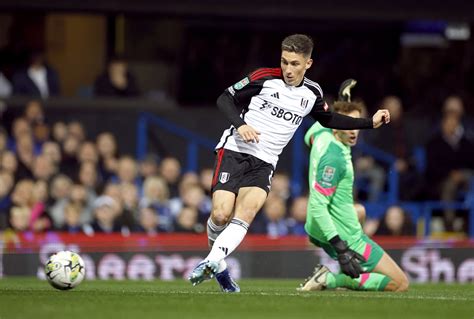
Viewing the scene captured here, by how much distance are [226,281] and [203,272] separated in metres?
0.77

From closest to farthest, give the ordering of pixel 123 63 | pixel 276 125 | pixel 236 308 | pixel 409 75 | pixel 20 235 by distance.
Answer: pixel 236 308 → pixel 276 125 → pixel 20 235 → pixel 123 63 → pixel 409 75

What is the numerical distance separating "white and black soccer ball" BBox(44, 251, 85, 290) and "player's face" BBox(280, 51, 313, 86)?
240 cm

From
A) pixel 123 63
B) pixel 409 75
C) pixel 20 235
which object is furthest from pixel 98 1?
pixel 409 75

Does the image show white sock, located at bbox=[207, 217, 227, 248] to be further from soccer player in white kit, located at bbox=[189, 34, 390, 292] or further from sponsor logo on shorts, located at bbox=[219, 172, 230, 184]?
sponsor logo on shorts, located at bbox=[219, 172, 230, 184]

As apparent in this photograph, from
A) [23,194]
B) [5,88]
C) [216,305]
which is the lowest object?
[216,305]

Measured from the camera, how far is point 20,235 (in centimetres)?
1628

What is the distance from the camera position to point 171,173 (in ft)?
59.1

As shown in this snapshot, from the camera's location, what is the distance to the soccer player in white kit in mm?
10492

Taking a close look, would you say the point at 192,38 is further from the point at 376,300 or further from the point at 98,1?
the point at 376,300

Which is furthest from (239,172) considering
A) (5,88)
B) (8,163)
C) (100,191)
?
(5,88)

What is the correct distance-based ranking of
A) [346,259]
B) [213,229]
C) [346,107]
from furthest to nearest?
[346,107]
[346,259]
[213,229]

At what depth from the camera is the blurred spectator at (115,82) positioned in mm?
18797

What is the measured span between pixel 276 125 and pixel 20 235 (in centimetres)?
643

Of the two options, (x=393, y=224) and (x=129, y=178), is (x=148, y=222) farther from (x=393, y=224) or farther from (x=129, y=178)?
(x=393, y=224)
